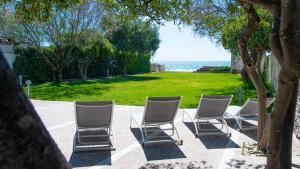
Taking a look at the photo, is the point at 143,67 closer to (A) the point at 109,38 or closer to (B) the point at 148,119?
(A) the point at 109,38

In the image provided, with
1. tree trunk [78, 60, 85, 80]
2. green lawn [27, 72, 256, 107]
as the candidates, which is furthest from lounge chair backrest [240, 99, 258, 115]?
tree trunk [78, 60, 85, 80]

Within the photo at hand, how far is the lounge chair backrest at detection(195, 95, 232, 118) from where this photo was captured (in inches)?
304

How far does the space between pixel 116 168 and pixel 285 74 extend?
3.22m

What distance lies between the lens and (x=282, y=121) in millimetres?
3510

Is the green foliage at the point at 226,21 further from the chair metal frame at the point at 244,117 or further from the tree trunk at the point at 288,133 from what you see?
the tree trunk at the point at 288,133

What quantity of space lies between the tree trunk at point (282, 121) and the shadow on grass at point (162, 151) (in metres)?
2.66

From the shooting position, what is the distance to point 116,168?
5.52m

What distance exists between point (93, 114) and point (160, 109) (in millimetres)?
1393

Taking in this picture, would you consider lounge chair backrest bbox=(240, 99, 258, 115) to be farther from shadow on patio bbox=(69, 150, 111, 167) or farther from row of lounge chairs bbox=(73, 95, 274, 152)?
shadow on patio bbox=(69, 150, 111, 167)

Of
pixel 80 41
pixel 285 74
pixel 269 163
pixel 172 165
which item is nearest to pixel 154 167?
pixel 172 165

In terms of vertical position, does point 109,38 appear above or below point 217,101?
above

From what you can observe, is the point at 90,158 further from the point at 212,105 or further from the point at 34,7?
the point at 212,105

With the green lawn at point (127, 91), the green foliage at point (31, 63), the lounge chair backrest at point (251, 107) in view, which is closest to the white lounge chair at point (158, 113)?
the lounge chair backrest at point (251, 107)

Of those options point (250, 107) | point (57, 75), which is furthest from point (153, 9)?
point (57, 75)
